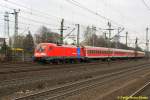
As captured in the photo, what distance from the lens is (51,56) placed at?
39844mm

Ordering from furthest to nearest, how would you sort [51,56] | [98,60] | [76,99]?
1. [98,60]
2. [51,56]
3. [76,99]

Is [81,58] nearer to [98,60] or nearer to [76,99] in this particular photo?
[98,60]

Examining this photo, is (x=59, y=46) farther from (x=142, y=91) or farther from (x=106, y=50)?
(x=142, y=91)

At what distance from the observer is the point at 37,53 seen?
40844 millimetres

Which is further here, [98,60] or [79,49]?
[98,60]

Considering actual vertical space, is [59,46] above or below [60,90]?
above

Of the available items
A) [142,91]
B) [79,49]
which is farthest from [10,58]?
[142,91]

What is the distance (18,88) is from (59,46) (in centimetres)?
2420

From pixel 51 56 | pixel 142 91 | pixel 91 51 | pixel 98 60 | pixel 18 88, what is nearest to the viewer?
pixel 142 91

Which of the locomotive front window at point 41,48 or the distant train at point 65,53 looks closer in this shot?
the distant train at point 65,53

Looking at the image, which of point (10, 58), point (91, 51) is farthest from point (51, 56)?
point (91, 51)

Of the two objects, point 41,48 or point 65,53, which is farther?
point 65,53

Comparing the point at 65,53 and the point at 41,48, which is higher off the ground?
the point at 41,48

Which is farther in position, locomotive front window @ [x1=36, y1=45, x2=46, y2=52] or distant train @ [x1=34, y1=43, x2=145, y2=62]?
locomotive front window @ [x1=36, y1=45, x2=46, y2=52]
